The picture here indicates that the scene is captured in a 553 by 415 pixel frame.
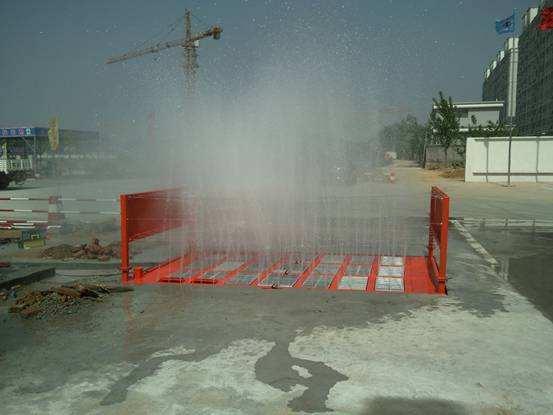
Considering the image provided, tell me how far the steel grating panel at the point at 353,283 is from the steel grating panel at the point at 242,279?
113cm

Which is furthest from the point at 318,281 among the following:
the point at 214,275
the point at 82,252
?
the point at 82,252

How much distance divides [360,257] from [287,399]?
4.78 m

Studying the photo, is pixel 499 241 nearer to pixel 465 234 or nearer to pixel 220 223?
pixel 465 234

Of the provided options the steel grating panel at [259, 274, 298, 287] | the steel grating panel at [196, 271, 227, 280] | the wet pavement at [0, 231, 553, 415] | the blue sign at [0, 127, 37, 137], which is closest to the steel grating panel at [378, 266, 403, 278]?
the wet pavement at [0, 231, 553, 415]

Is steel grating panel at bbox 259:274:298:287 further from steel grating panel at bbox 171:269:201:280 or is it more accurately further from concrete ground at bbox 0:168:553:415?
steel grating panel at bbox 171:269:201:280

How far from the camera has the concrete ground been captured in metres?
3.07

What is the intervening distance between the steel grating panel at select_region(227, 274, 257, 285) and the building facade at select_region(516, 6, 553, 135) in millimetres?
49994

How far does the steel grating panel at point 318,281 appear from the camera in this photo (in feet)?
19.5

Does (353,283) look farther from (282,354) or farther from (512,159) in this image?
(512,159)

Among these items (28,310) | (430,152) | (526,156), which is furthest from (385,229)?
(430,152)

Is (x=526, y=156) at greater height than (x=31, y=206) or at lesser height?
greater

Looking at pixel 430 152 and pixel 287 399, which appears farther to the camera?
pixel 430 152

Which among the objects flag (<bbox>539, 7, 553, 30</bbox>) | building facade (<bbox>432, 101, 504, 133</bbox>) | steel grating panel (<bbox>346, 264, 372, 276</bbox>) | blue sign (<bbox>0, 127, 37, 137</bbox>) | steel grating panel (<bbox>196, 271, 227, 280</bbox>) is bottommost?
steel grating panel (<bbox>196, 271, 227, 280</bbox>)

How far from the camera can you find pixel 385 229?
36.3 feet
